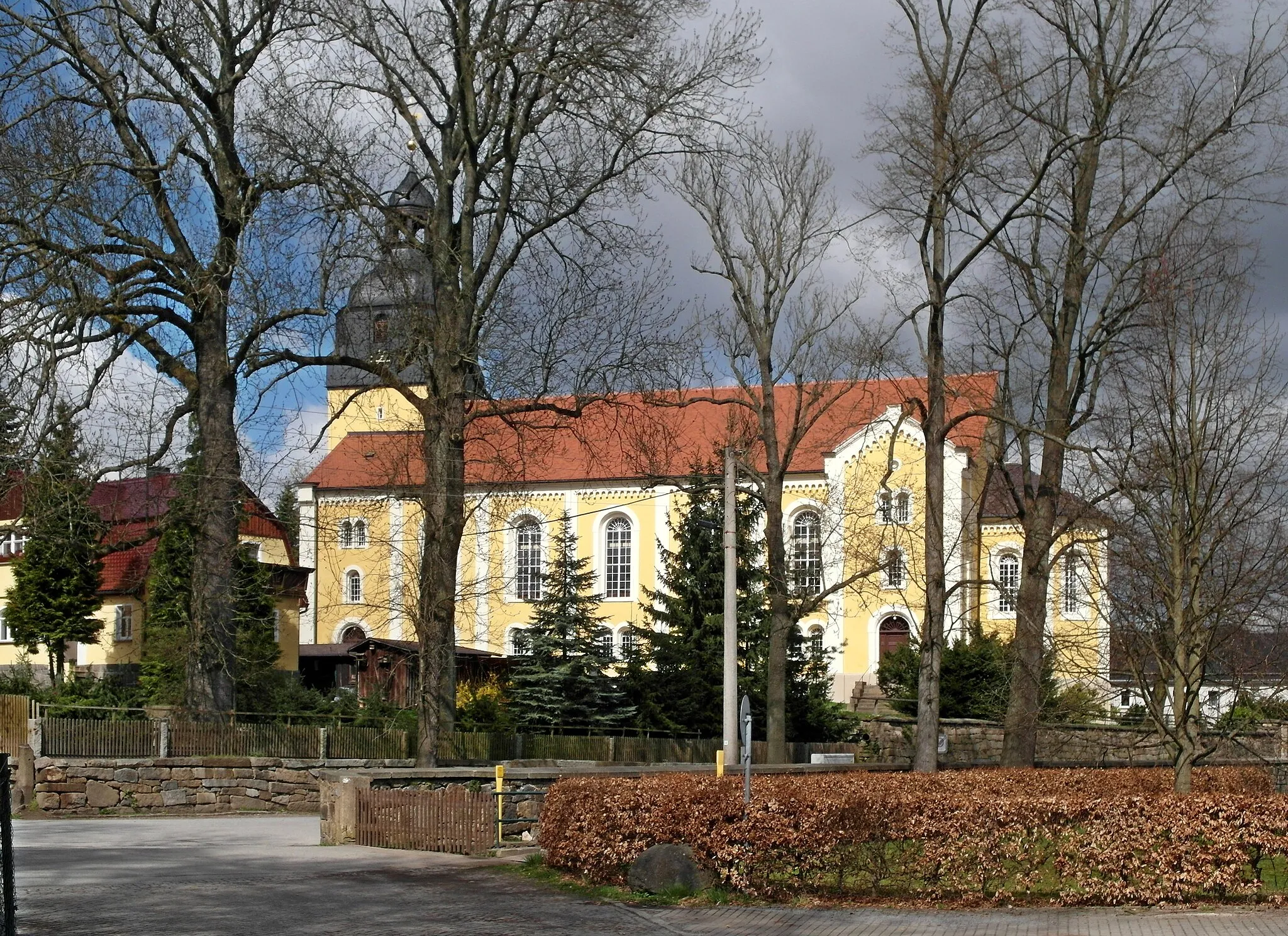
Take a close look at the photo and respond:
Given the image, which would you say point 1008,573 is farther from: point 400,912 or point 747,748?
point 400,912

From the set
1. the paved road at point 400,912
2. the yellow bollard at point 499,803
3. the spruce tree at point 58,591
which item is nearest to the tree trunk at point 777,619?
the yellow bollard at point 499,803

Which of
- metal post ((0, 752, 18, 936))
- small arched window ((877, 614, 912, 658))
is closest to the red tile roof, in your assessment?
small arched window ((877, 614, 912, 658))

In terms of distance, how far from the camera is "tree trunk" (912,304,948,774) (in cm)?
2300

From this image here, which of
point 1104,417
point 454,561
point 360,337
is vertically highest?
point 360,337

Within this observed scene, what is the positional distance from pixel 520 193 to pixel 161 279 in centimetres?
580

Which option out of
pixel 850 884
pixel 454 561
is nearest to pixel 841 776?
pixel 850 884

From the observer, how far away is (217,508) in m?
22.5

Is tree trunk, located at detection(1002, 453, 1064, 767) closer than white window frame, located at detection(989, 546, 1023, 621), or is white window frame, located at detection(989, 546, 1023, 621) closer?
tree trunk, located at detection(1002, 453, 1064, 767)

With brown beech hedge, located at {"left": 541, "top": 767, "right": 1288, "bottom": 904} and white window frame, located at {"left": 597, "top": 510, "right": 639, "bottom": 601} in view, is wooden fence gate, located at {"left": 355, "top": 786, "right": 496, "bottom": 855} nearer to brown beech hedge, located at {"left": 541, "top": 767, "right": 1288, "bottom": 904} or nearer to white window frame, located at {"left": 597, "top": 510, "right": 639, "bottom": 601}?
brown beech hedge, located at {"left": 541, "top": 767, "right": 1288, "bottom": 904}

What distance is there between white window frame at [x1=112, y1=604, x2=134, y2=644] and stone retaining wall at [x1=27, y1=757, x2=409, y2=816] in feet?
78.3

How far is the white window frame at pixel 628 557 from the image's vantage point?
2441 inches

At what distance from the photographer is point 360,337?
23094mm

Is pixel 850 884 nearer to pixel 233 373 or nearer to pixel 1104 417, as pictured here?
pixel 1104 417

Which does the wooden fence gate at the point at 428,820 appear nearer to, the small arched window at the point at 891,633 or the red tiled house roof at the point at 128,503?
the red tiled house roof at the point at 128,503
